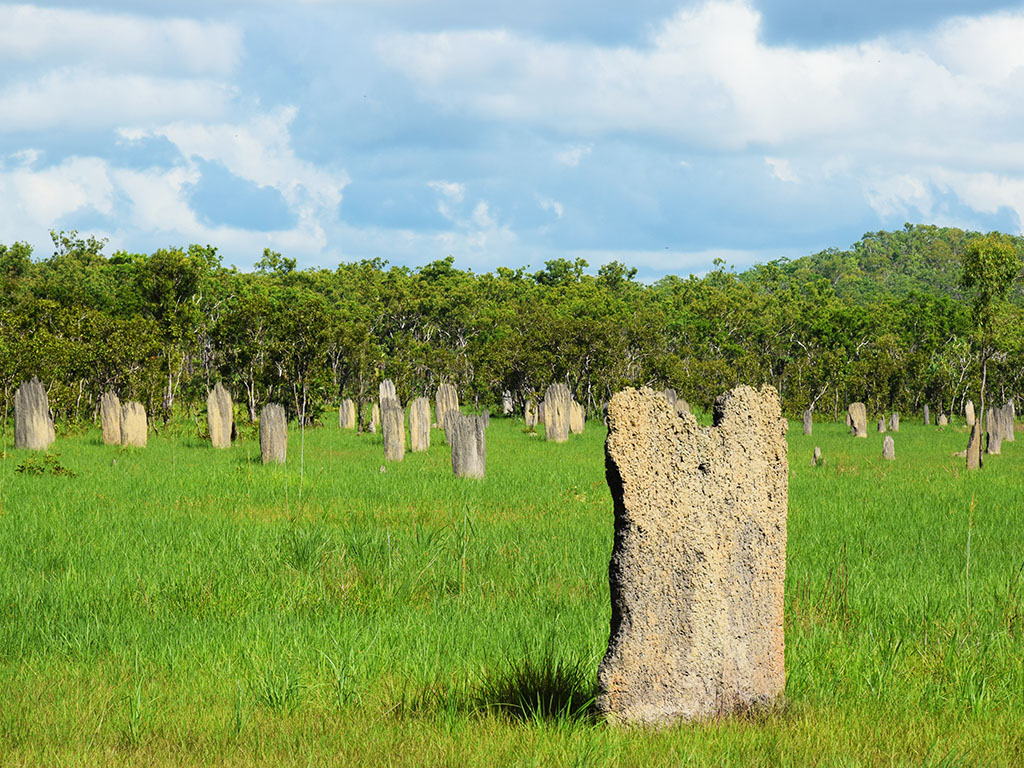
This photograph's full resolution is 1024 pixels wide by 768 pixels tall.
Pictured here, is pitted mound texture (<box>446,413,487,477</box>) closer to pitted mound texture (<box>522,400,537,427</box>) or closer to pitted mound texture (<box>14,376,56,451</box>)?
pitted mound texture (<box>14,376,56,451</box>)

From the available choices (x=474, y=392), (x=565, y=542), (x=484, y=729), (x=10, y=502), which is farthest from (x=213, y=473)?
(x=474, y=392)

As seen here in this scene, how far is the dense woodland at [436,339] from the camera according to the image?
108 ft

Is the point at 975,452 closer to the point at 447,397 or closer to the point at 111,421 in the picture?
the point at 447,397

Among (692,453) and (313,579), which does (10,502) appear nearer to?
(313,579)

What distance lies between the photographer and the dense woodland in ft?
108

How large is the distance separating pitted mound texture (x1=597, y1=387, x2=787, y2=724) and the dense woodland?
93.4 ft

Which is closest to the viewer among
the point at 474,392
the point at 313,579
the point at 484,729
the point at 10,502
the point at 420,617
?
the point at 484,729

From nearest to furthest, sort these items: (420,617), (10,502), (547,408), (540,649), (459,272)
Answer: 1. (540,649)
2. (420,617)
3. (10,502)
4. (547,408)
5. (459,272)

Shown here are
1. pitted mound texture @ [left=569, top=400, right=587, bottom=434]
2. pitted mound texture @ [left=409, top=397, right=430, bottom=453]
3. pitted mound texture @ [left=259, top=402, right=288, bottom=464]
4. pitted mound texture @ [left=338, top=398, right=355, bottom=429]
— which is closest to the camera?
pitted mound texture @ [left=259, top=402, right=288, bottom=464]

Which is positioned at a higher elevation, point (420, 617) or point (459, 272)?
point (459, 272)

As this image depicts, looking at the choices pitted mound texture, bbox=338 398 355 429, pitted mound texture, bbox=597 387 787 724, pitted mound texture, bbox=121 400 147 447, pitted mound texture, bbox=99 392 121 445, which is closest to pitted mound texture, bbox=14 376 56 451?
pitted mound texture, bbox=121 400 147 447

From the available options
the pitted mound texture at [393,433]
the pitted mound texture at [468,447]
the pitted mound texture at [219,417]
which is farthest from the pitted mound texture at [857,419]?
the pitted mound texture at [219,417]

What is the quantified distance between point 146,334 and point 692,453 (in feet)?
101

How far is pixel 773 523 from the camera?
16.3ft
